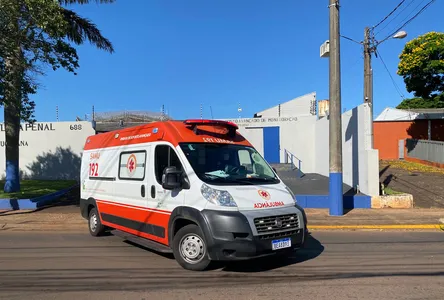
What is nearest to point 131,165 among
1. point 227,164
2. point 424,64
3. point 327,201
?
point 227,164

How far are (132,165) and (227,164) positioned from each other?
1922mm

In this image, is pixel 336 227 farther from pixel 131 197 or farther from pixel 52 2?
pixel 52 2

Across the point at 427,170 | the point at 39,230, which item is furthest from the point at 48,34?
the point at 427,170

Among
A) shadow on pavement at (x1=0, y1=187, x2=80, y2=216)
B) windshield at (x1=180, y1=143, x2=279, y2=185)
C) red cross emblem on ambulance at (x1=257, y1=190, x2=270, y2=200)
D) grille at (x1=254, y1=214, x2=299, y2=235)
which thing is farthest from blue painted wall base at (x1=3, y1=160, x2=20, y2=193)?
grille at (x1=254, y1=214, x2=299, y2=235)

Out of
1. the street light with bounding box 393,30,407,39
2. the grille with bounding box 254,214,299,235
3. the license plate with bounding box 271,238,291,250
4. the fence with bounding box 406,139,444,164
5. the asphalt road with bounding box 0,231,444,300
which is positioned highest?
the street light with bounding box 393,30,407,39

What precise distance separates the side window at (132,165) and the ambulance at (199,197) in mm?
18

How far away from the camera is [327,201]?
11.4 metres

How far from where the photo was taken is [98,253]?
266 inches

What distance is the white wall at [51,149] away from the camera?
18500 millimetres

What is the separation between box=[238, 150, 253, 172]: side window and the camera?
624 centimetres

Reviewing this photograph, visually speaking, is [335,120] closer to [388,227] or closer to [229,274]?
[388,227]

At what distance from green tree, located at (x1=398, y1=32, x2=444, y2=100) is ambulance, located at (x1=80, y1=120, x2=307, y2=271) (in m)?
22.3

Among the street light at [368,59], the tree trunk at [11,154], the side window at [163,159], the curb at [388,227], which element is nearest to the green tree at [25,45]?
the tree trunk at [11,154]

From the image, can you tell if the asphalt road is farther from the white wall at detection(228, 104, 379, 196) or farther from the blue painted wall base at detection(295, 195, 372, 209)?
the white wall at detection(228, 104, 379, 196)
